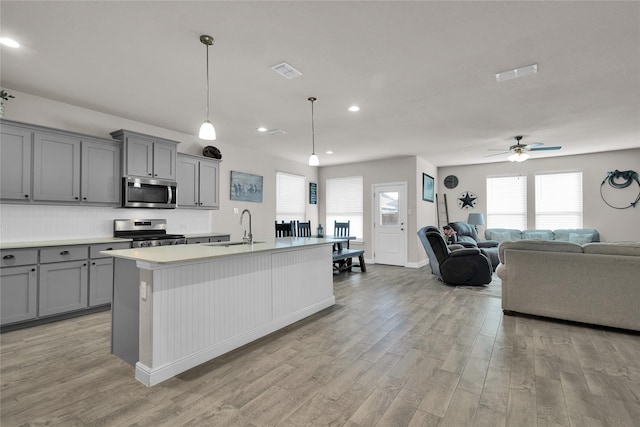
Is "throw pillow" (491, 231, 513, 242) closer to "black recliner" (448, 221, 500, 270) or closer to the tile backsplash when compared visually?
"black recliner" (448, 221, 500, 270)

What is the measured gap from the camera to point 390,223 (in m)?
7.54

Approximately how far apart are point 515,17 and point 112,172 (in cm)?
459

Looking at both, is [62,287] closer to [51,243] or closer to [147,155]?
[51,243]

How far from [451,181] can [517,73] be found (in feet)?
19.0

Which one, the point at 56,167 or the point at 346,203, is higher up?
the point at 56,167

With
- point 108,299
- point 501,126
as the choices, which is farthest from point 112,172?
point 501,126

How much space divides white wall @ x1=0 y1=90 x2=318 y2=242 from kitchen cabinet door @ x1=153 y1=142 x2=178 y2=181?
18.2 inches

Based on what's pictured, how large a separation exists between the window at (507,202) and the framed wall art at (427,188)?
4.70 ft

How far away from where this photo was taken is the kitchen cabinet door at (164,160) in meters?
4.50

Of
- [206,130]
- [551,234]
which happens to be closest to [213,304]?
[206,130]

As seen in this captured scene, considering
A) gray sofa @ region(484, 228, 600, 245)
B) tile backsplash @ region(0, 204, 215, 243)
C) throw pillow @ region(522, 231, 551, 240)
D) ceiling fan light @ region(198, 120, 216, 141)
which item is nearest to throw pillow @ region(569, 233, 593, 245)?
gray sofa @ region(484, 228, 600, 245)

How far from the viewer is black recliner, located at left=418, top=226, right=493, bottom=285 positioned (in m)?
5.16

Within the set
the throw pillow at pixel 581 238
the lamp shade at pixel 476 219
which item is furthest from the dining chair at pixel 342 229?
the throw pillow at pixel 581 238

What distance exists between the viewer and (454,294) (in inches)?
185
